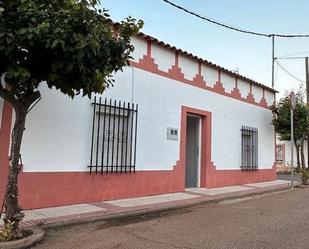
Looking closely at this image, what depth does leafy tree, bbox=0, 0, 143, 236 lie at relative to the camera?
5.32 meters

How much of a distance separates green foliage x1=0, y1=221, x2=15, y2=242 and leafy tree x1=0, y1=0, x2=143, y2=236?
0.09 meters

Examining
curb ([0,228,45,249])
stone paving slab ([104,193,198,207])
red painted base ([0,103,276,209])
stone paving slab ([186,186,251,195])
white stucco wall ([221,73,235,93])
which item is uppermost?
white stucco wall ([221,73,235,93])

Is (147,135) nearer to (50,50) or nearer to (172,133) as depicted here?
(172,133)

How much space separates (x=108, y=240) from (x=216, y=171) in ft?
25.6

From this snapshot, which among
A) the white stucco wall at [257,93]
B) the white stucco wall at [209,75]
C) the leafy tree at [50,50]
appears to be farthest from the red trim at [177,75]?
the leafy tree at [50,50]

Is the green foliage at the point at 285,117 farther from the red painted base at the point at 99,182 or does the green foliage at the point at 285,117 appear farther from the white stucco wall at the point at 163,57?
the white stucco wall at the point at 163,57

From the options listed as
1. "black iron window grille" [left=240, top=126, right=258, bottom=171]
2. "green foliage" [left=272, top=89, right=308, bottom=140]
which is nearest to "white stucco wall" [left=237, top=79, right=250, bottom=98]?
"black iron window grille" [left=240, top=126, right=258, bottom=171]

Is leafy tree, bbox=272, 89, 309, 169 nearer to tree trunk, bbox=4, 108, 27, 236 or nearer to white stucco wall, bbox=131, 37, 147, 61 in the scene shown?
white stucco wall, bbox=131, 37, 147, 61

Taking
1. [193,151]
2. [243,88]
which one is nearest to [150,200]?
[193,151]

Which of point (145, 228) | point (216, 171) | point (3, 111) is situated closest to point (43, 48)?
point (3, 111)

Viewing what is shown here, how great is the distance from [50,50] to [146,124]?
5.42 m

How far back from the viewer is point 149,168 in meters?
10.8

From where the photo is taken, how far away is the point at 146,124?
35.2 feet

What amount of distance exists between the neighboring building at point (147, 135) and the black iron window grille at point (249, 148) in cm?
4
